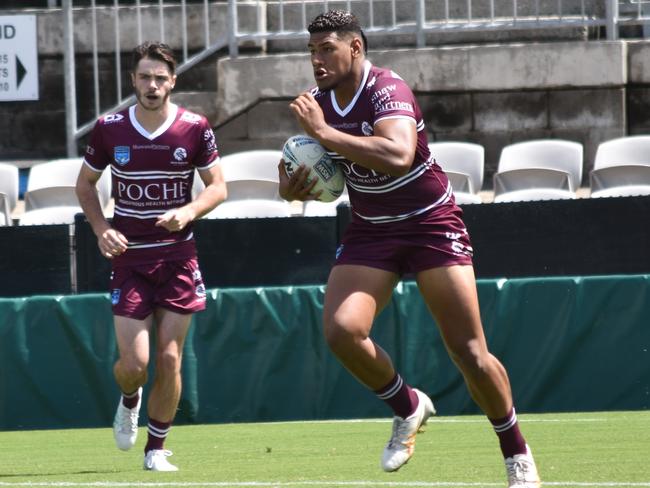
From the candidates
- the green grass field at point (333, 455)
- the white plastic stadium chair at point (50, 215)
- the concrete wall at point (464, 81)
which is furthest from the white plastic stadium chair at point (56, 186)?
the green grass field at point (333, 455)

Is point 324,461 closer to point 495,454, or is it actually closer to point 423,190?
point 495,454

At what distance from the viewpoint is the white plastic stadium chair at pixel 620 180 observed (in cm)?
1255

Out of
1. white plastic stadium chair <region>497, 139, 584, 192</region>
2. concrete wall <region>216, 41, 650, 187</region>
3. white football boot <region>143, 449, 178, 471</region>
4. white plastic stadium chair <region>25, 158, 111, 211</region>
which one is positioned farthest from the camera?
concrete wall <region>216, 41, 650, 187</region>

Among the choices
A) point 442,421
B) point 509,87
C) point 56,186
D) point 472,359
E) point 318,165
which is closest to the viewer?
point 472,359

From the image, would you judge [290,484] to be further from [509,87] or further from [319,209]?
[509,87]

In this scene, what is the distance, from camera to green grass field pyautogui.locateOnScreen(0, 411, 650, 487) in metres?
6.59

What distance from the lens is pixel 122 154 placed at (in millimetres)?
7578

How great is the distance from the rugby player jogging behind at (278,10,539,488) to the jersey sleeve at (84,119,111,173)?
174 centimetres

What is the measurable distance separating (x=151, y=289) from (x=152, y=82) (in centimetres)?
110

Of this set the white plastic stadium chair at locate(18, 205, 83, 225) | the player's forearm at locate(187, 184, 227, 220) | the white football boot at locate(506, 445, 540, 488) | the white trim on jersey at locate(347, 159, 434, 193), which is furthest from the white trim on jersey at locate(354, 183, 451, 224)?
the white plastic stadium chair at locate(18, 205, 83, 225)

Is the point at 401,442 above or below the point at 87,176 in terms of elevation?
below

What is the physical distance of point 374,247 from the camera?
6.05 m

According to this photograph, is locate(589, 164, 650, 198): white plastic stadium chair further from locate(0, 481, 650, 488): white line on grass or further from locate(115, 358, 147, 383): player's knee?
locate(0, 481, 650, 488): white line on grass

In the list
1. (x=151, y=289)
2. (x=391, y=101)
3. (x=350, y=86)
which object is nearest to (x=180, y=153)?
(x=151, y=289)
